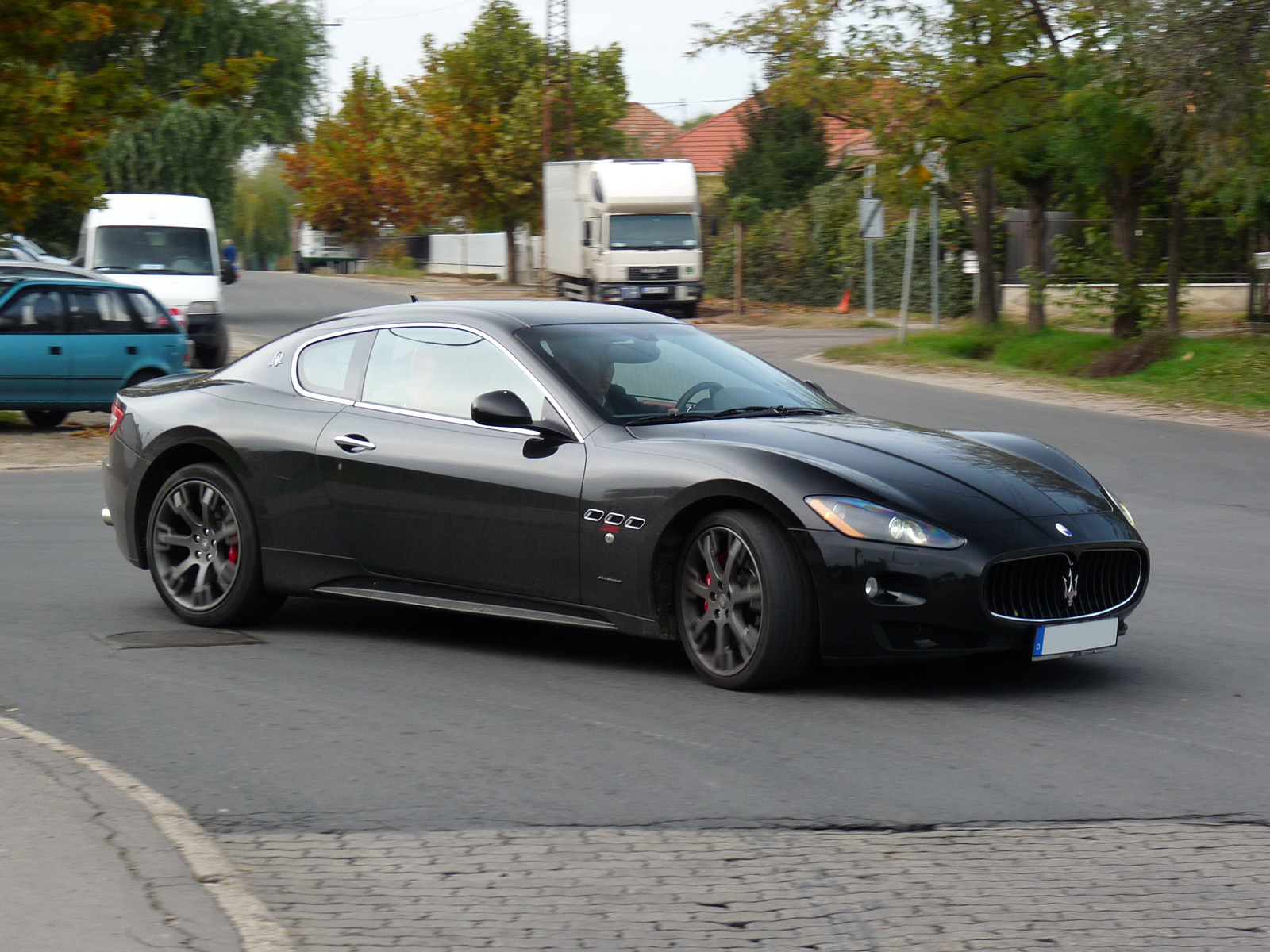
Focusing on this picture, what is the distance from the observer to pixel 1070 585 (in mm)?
6324

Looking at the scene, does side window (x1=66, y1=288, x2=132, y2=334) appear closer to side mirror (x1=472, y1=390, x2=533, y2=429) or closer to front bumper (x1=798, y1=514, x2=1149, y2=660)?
side mirror (x1=472, y1=390, x2=533, y2=429)

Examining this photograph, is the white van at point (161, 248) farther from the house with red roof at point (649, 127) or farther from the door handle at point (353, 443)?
the house with red roof at point (649, 127)

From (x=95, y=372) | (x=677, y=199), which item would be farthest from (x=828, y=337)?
(x=95, y=372)

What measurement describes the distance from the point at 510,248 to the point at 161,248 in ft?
130

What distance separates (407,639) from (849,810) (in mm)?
3269

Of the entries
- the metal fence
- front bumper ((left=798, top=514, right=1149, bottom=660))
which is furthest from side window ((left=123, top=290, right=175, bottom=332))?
the metal fence

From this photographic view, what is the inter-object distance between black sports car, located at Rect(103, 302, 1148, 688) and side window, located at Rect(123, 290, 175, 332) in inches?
395

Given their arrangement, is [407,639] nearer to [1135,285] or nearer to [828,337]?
[1135,285]

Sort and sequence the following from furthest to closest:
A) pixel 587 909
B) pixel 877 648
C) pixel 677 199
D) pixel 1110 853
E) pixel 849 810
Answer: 1. pixel 677 199
2. pixel 877 648
3. pixel 849 810
4. pixel 1110 853
5. pixel 587 909

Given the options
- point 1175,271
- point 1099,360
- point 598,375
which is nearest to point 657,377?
point 598,375

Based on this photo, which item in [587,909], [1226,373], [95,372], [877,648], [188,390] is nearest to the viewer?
[587,909]

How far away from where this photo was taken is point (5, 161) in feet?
59.3

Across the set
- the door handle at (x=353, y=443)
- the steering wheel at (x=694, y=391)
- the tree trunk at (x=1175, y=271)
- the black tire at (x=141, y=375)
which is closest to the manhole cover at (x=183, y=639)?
the door handle at (x=353, y=443)

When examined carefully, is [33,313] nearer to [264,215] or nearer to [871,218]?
[871,218]
